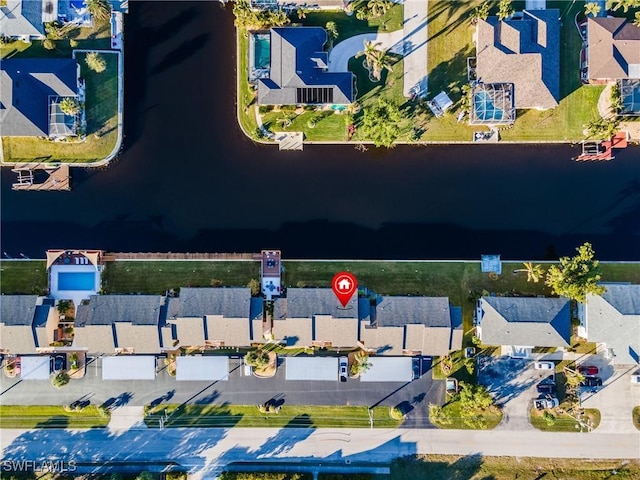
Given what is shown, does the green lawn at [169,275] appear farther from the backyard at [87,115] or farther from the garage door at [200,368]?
the backyard at [87,115]

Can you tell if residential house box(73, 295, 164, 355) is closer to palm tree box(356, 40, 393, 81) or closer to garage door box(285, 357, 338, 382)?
garage door box(285, 357, 338, 382)

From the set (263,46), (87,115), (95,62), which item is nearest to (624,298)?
(263,46)

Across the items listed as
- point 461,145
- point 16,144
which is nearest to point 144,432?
point 16,144

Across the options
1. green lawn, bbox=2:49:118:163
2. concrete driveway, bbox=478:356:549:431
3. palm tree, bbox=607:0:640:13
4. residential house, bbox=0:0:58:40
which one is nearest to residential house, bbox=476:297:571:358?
concrete driveway, bbox=478:356:549:431

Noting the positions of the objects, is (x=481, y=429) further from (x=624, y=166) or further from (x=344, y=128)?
(x=344, y=128)

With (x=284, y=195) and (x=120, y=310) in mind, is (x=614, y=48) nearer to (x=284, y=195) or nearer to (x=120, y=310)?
(x=284, y=195)
